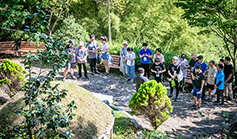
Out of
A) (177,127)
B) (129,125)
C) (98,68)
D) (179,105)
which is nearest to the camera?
(129,125)

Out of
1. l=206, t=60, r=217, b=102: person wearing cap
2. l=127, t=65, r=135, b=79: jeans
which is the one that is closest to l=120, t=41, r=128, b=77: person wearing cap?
l=127, t=65, r=135, b=79: jeans

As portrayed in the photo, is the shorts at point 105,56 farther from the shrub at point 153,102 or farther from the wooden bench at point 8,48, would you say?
the wooden bench at point 8,48

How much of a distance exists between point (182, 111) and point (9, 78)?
246 inches

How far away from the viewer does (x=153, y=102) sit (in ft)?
20.4

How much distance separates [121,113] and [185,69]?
4219mm

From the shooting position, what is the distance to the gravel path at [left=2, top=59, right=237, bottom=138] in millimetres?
7160

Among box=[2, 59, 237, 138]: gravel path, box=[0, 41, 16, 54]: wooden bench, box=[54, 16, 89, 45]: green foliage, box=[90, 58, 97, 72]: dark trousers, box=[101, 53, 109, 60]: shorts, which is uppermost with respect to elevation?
box=[54, 16, 89, 45]: green foliage

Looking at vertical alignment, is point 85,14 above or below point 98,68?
above

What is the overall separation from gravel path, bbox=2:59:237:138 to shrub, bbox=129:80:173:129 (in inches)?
18.6

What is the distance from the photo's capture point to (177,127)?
286 inches

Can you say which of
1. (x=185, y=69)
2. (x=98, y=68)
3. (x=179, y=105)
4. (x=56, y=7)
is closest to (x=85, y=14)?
(x=56, y=7)

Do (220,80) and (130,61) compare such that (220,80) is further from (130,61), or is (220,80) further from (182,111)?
(130,61)

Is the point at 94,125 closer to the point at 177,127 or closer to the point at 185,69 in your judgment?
the point at 177,127

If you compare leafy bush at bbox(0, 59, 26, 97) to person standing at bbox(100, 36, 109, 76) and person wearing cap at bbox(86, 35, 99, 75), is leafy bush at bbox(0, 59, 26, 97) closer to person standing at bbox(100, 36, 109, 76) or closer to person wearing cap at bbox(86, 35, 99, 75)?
person wearing cap at bbox(86, 35, 99, 75)
